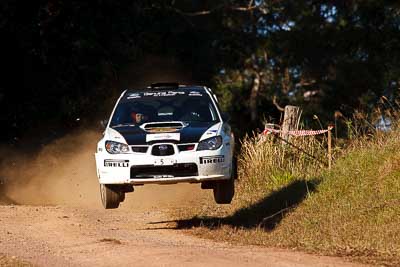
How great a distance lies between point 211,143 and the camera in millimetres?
12672

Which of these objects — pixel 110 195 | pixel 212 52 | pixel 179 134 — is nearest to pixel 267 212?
pixel 179 134

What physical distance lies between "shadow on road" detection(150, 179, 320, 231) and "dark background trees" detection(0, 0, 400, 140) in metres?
11.0

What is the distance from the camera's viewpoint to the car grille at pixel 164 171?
41.0 feet

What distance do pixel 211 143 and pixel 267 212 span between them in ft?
7.59

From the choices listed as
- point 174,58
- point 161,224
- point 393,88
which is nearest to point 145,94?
point 161,224

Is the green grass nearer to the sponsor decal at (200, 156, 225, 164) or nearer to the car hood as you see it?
the sponsor decal at (200, 156, 225, 164)

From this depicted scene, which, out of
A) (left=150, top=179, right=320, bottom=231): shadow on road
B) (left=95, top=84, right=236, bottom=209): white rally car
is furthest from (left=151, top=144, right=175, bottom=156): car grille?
(left=150, top=179, right=320, bottom=231): shadow on road

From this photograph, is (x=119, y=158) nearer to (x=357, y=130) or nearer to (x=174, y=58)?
(x=357, y=130)

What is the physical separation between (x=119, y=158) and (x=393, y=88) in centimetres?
2305

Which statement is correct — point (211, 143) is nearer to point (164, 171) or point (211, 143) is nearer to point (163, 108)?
point (164, 171)

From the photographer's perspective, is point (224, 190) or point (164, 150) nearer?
point (164, 150)

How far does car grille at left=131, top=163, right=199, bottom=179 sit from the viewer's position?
12.5 meters

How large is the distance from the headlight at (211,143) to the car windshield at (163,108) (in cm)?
92

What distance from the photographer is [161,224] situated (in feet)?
46.3
